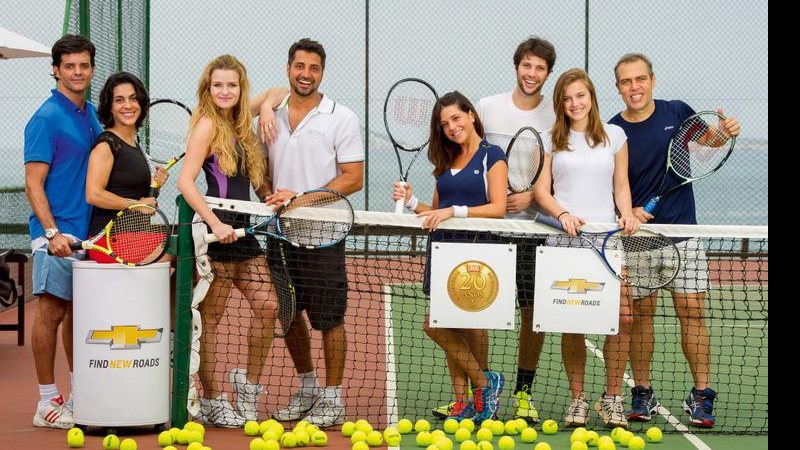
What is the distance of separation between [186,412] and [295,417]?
49cm

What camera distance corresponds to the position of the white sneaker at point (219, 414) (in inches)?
199

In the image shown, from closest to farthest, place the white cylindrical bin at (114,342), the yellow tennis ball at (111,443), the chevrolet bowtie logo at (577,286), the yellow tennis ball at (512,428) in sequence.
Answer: the yellow tennis ball at (111,443) < the white cylindrical bin at (114,342) < the yellow tennis ball at (512,428) < the chevrolet bowtie logo at (577,286)

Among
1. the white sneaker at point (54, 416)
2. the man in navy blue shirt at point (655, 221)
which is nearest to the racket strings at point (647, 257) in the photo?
the man in navy blue shirt at point (655, 221)

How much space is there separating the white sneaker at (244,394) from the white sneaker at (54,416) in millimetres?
712

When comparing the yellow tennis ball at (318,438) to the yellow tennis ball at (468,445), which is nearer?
the yellow tennis ball at (468,445)

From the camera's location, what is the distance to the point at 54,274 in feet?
16.3

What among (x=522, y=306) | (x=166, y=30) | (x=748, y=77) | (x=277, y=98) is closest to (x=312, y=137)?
(x=277, y=98)

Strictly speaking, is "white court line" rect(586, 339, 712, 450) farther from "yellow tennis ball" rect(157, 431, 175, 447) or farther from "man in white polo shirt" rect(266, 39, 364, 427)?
"yellow tennis ball" rect(157, 431, 175, 447)

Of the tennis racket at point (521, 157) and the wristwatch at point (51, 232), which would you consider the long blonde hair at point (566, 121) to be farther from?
the wristwatch at point (51, 232)

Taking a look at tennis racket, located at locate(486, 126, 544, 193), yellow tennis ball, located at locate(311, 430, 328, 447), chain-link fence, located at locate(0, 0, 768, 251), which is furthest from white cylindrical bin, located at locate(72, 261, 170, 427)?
chain-link fence, located at locate(0, 0, 768, 251)

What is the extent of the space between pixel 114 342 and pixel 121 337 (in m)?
0.03

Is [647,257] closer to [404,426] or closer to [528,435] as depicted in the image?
[528,435]

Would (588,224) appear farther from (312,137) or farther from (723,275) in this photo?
(723,275)

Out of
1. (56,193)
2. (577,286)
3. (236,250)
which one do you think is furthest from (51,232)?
(577,286)
